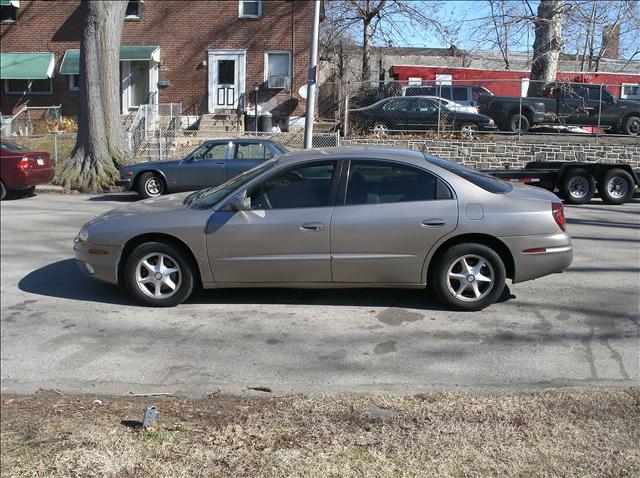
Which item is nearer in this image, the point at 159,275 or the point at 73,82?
the point at 159,275

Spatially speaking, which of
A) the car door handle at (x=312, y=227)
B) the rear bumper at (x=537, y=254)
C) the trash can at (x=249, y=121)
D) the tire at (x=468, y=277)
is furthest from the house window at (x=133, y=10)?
the rear bumper at (x=537, y=254)

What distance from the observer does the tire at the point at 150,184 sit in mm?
14109

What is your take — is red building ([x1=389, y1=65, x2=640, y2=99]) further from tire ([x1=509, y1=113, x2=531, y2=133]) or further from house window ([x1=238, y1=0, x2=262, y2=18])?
house window ([x1=238, y1=0, x2=262, y2=18])

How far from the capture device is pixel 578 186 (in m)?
13.3

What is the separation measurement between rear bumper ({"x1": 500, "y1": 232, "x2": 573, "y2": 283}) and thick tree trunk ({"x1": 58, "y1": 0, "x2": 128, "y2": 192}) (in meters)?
13.4

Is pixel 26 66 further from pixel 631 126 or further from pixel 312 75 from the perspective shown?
pixel 631 126

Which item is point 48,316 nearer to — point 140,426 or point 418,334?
point 140,426

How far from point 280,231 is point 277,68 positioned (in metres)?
21.7

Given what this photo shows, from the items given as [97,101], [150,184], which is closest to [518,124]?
[150,184]

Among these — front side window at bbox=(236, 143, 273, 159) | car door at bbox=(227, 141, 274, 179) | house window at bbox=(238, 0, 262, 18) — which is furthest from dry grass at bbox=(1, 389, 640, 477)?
house window at bbox=(238, 0, 262, 18)

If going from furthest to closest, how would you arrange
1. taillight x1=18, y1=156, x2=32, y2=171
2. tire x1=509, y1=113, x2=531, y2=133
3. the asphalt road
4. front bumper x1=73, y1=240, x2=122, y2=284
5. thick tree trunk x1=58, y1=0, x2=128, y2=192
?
tire x1=509, y1=113, x2=531, y2=133, thick tree trunk x1=58, y1=0, x2=128, y2=192, taillight x1=18, y1=156, x2=32, y2=171, front bumper x1=73, y1=240, x2=122, y2=284, the asphalt road

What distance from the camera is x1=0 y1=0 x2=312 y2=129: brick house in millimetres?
25797

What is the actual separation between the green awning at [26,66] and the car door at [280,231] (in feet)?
77.1

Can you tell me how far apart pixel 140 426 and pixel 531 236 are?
3.68 meters
